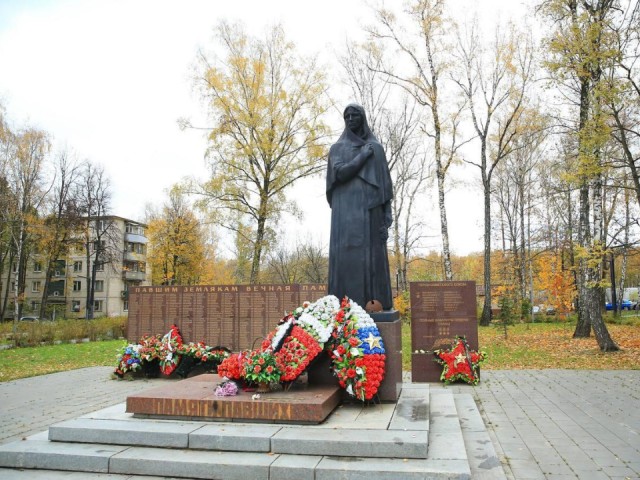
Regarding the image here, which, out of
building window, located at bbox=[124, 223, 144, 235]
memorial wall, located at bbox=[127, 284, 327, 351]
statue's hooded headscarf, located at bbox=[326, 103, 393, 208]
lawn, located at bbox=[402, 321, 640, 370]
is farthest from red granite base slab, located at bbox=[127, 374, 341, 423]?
building window, located at bbox=[124, 223, 144, 235]

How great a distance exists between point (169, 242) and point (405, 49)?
22.1 metres

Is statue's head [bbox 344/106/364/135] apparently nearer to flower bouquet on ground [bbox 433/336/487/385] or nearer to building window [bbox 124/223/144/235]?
flower bouquet on ground [bbox 433/336/487/385]

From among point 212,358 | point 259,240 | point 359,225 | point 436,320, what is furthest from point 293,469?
point 259,240

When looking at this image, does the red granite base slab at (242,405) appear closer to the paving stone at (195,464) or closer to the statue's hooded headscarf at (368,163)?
the paving stone at (195,464)

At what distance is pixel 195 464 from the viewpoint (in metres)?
4.37

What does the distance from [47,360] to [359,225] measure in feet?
44.7

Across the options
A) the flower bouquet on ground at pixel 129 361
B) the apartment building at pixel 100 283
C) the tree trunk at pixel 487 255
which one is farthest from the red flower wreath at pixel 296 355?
the apartment building at pixel 100 283

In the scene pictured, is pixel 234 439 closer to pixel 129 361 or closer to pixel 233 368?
pixel 233 368

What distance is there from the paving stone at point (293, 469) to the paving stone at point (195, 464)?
7cm

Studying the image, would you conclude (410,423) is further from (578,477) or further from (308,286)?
(308,286)

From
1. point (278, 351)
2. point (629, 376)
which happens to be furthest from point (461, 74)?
point (278, 351)

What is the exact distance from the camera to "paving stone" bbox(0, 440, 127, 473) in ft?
15.1

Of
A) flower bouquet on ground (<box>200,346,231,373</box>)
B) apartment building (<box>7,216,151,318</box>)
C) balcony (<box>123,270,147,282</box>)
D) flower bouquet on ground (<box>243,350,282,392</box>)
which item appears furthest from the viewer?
balcony (<box>123,270,147,282</box>)

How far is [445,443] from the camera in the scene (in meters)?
4.77
